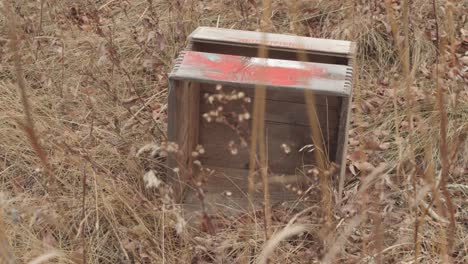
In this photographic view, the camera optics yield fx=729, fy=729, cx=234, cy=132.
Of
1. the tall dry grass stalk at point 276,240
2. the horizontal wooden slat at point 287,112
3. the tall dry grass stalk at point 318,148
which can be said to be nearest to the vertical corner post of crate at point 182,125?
the horizontal wooden slat at point 287,112

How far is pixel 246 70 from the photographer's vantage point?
2555 millimetres

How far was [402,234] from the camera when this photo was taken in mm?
2465

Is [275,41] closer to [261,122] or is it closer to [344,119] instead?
[344,119]

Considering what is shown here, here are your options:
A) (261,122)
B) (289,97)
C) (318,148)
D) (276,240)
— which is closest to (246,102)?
(289,97)

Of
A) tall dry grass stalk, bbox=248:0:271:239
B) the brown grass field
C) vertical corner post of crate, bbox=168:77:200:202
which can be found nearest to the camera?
tall dry grass stalk, bbox=248:0:271:239

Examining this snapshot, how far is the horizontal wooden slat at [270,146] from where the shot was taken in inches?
126

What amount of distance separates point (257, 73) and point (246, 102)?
55cm

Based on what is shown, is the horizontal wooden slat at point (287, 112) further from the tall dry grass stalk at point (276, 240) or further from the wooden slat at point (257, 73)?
the tall dry grass stalk at point (276, 240)

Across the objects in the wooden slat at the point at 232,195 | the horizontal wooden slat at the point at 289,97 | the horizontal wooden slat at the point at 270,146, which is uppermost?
the horizontal wooden slat at the point at 289,97

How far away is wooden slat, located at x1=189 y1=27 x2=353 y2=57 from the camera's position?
282 cm

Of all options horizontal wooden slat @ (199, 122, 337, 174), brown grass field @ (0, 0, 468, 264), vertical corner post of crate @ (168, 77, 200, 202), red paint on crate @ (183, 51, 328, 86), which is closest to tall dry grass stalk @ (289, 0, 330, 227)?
brown grass field @ (0, 0, 468, 264)

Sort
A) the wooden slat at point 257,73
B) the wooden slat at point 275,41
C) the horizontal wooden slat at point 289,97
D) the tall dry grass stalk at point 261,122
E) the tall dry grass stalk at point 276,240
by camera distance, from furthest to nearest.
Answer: the horizontal wooden slat at point 289,97, the wooden slat at point 275,41, the wooden slat at point 257,73, the tall dry grass stalk at point 261,122, the tall dry grass stalk at point 276,240

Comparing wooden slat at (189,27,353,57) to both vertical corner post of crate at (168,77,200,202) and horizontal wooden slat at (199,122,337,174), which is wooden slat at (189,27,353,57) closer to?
vertical corner post of crate at (168,77,200,202)

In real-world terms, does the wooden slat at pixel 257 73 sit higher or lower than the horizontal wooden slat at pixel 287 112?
higher
